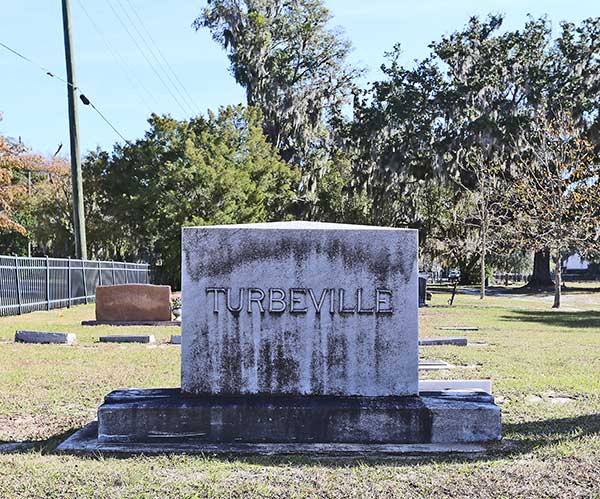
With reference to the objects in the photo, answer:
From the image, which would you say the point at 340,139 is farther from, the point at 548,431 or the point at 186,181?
the point at 548,431

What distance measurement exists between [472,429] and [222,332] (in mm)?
1968

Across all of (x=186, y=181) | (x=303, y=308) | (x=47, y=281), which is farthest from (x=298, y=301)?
(x=186, y=181)

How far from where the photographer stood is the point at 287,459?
4914 millimetres

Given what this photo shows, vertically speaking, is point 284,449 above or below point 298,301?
below

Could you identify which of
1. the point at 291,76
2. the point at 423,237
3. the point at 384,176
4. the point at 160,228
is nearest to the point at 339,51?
the point at 291,76

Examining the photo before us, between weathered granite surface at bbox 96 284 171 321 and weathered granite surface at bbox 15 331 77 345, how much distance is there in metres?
4.09

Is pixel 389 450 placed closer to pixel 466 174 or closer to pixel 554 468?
pixel 554 468

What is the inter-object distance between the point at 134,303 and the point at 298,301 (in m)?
11.6

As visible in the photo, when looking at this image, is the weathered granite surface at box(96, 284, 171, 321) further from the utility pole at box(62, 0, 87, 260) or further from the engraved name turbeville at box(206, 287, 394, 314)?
the engraved name turbeville at box(206, 287, 394, 314)

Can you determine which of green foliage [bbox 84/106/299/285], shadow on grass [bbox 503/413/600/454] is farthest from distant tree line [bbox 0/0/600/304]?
shadow on grass [bbox 503/413/600/454]

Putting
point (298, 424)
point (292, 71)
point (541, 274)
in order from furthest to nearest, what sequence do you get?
point (541, 274)
point (292, 71)
point (298, 424)

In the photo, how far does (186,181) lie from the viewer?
33594mm

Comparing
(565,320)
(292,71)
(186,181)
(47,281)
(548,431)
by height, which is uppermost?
(292,71)

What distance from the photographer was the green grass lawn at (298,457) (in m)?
4.25
